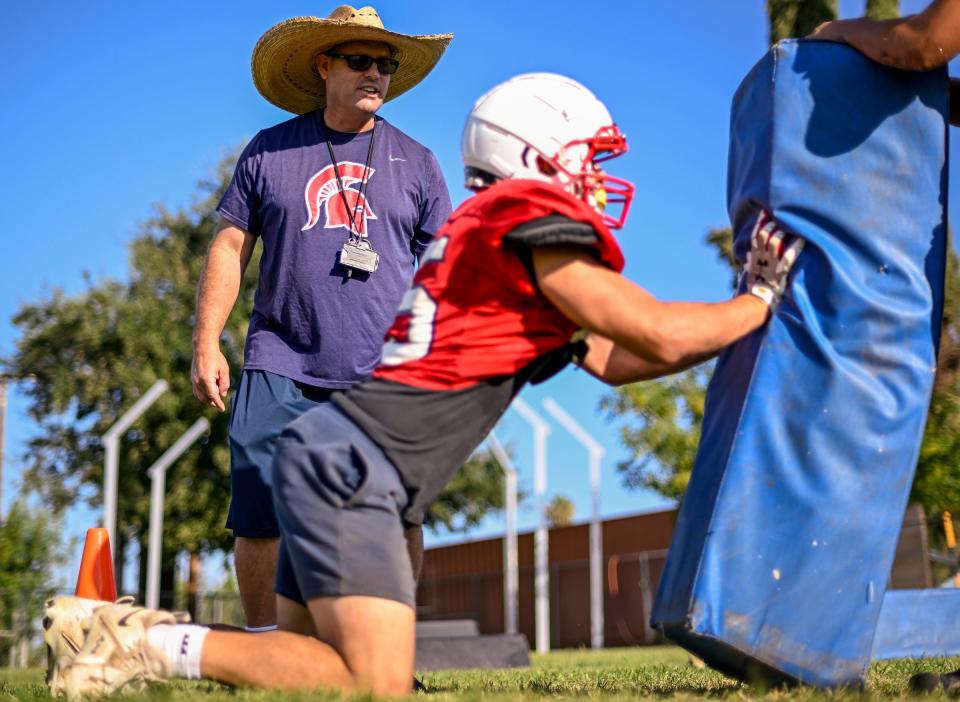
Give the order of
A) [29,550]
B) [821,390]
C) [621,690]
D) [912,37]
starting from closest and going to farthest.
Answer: [821,390]
[912,37]
[621,690]
[29,550]

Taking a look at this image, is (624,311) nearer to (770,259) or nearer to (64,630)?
(770,259)

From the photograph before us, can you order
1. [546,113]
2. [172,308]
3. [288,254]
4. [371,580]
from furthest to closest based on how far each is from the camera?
[172,308] < [288,254] < [546,113] < [371,580]

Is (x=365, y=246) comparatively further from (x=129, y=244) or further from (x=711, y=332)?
(x=129, y=244)

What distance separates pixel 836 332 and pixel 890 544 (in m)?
0.61

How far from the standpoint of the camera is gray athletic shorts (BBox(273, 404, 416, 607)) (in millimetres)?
3246

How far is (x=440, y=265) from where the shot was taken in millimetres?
3445

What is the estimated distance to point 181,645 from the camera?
3.38m

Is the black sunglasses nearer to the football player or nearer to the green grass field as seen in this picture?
the football player

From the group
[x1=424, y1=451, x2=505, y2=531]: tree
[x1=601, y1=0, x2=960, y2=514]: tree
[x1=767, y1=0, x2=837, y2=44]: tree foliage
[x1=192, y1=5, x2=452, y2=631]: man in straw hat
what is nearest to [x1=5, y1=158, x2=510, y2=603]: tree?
[x1=424, y1=451, x2=505, y2=531]: tree

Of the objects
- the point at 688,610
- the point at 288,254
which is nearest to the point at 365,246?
the point at 288,254

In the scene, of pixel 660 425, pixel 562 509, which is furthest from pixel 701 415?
pixel 562 509

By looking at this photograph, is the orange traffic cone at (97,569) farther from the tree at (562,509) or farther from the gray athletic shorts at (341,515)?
the tree at (562,509)

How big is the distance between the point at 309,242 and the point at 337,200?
0.74 feet

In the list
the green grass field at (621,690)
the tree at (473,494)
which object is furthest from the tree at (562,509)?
the green grass field at (621,690)
